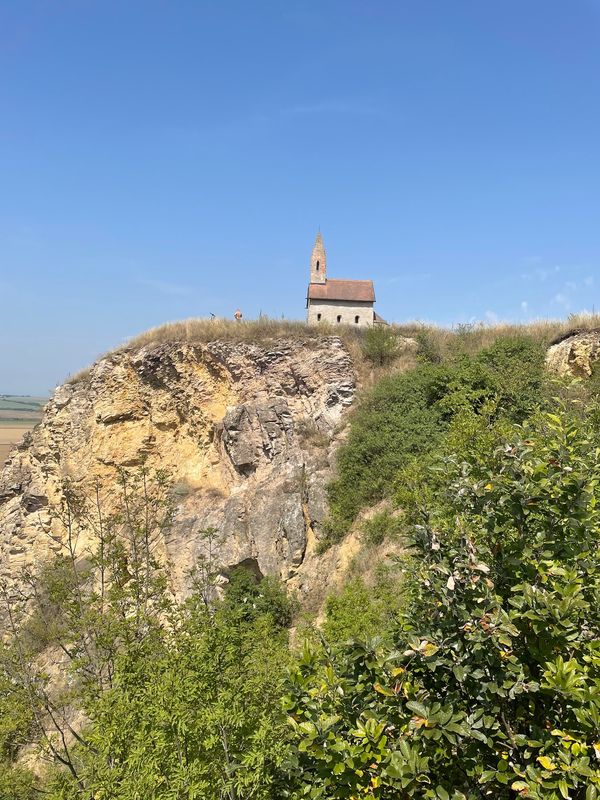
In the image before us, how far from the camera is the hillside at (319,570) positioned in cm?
274

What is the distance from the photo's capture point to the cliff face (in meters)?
17.3

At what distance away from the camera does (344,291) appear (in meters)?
26.0

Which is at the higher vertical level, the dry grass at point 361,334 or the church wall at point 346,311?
the church wall at point 346,311

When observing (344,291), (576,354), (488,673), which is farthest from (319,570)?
(344,291)

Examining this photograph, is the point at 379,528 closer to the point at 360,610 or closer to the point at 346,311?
the point at 360,610

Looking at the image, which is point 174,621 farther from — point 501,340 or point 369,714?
point 501,340

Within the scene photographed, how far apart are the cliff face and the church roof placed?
6.78 metres

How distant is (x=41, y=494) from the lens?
21.8 m

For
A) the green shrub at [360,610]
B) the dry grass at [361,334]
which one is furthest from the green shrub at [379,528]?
the dry grass at [361,334]

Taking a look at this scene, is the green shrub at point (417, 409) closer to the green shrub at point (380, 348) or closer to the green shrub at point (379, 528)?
the green shrub at point (379, 528)

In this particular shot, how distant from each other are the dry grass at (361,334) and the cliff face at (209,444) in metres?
0.47

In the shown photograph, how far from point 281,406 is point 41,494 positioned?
1191 centimetres

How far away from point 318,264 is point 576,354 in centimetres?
1575

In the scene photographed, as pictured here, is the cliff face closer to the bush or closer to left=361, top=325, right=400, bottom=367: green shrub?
left=361, top=325, right=400, bottom=367: green shrub
